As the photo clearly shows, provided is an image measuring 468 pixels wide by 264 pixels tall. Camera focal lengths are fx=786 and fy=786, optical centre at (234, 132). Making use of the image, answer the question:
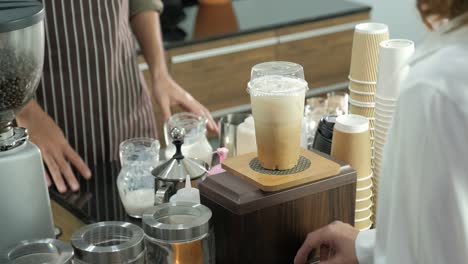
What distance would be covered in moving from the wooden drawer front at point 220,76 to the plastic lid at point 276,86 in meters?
1.88

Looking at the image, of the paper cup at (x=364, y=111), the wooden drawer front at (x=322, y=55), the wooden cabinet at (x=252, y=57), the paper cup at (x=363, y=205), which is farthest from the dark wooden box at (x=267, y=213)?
the wooden drawer front at (x=322, y=55)

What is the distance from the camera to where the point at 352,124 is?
1372 millimetres

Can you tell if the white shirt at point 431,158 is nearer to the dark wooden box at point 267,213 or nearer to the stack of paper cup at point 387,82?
the dark wooden box at point 267,213

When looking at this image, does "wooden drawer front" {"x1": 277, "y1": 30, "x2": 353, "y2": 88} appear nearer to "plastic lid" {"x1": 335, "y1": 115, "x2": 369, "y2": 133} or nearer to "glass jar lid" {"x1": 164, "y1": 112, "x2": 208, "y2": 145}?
"glass jar lid" {"x1": 164, "y1": 112, "x2": 208, "y2": 145}

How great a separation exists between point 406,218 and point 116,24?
1325 mm

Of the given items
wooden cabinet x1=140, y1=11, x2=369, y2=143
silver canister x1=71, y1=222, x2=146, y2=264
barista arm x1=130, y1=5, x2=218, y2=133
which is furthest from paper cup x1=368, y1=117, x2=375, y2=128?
wooden cabinet x1=140, y1=11, x2=369, y2=143

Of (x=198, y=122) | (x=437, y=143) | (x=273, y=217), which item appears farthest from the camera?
(x=198, y=122)

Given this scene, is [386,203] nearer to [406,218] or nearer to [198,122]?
[406,218]

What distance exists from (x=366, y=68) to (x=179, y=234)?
54 cm

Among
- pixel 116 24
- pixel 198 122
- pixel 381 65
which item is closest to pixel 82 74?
pixel 116 24

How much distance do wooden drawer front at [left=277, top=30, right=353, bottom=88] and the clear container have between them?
2153 mm

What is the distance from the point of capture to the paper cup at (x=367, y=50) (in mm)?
1484

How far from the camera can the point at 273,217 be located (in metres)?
1.25

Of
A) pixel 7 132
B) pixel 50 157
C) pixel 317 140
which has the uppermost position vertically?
pixel 7 132
